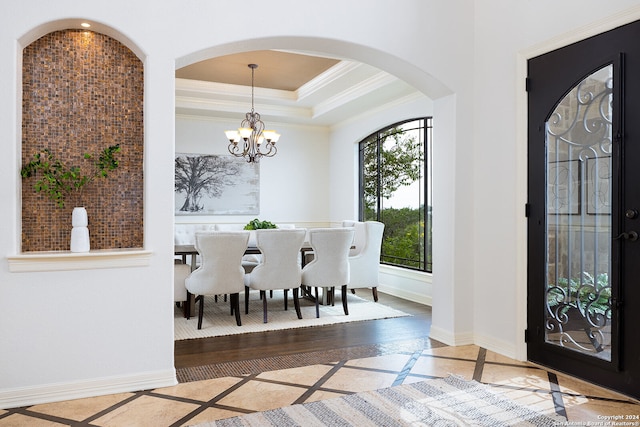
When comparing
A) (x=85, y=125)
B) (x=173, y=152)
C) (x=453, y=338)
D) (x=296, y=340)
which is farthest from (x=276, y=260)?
(x=85, y=125)

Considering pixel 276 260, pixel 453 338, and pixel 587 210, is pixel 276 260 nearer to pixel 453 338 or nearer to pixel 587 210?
pixel 453 338

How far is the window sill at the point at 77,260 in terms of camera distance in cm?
282

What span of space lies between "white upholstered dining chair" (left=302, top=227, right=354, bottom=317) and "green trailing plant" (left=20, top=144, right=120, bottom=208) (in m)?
2.33

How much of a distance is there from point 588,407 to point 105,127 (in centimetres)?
338

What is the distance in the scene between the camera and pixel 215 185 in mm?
7781

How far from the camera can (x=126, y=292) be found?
10.0 feet

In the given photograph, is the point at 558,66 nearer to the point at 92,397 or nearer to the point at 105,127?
the point at 105,127

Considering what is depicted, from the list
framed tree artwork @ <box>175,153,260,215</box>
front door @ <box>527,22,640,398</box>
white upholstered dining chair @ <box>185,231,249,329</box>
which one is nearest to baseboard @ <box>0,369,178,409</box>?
white upholstered dining chair @ <box>185,231,249,329</box>

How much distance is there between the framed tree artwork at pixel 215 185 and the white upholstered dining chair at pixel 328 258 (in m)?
3.07

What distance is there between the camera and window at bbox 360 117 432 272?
6234 mm

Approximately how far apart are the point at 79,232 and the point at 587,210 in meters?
Result: 3.20

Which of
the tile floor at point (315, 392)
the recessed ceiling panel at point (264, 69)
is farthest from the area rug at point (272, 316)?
the recessed ceiling panel at point (264, 69)

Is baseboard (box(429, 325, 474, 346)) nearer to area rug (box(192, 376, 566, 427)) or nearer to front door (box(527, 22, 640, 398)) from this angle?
front door (box(527, 22, 640, 398))

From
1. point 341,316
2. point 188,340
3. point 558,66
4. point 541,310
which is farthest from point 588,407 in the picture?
point 188,340
